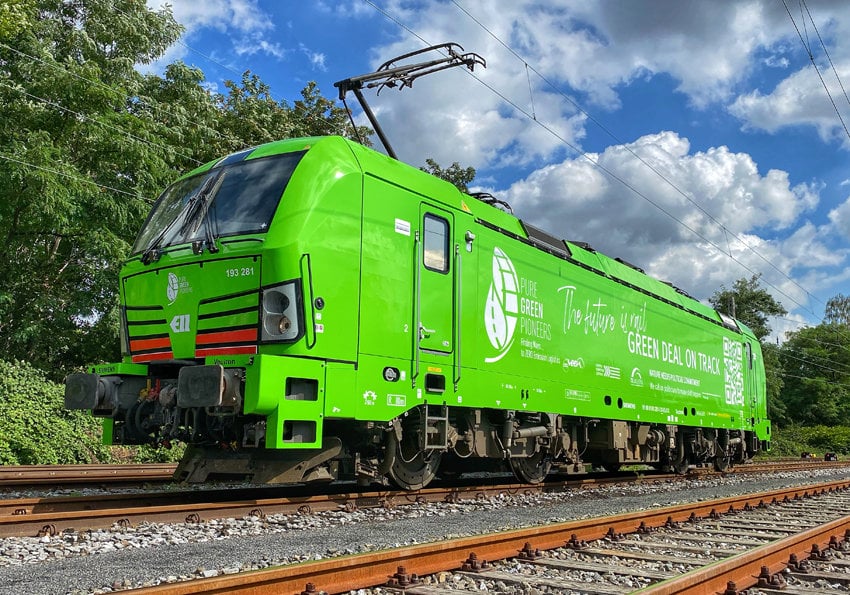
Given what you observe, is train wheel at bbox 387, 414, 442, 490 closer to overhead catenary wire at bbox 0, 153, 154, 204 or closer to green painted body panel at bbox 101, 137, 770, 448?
green painted body panel at bbox 101, 137, 770, 448

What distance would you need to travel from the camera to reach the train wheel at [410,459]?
8.41 metres

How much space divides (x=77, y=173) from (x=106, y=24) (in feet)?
20.2

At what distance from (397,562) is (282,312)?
2987mm

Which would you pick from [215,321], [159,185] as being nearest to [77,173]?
[159,185]

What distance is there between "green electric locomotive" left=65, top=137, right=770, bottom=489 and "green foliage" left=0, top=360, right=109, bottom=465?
21.3 ft

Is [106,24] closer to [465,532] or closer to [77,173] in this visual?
[77,173]

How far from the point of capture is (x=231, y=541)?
18.8ft

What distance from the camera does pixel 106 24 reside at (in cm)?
2012

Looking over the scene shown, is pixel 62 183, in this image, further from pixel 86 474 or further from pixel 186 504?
pixel 186 504

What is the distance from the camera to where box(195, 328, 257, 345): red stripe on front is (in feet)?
22.9

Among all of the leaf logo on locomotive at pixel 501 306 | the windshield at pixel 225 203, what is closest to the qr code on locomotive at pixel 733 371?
the leaf logo on locomotive at pixel 501 306

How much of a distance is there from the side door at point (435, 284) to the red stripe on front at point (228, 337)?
6.60 ft

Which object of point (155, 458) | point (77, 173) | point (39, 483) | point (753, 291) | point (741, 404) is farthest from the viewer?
point (753, 291)

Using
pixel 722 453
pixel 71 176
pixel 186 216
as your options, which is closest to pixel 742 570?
pixel 186 216
